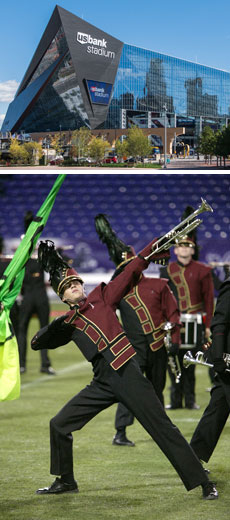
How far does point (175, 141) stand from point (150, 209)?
3009 mm

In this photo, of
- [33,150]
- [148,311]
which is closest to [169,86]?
[33,150]

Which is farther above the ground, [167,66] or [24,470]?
[167,66]

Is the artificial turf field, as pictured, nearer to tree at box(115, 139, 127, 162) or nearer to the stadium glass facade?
tree at box(115, 139, 127, 162)

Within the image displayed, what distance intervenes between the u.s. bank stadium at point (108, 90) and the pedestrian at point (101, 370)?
11827mm

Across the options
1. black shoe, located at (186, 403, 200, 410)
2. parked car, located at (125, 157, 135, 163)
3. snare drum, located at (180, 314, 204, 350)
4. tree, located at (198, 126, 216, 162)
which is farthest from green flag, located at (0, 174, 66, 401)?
tree, located at (198, 126, 216, 162)

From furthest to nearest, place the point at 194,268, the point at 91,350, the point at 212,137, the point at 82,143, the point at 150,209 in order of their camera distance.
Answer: the point at 212,137 < the point at 82,143 < the point at 150,209 < the point at 194,268 < the point at 91,350

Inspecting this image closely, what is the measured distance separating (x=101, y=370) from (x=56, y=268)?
0.56 metres

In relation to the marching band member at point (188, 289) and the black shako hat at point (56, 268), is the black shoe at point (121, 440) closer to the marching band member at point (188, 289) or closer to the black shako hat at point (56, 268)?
the marching band member at point (188, 289)

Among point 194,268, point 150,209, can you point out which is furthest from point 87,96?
point 194,268

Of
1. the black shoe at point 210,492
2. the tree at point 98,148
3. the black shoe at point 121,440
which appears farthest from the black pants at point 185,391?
the tree at point 98,148

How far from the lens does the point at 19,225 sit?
13750mm

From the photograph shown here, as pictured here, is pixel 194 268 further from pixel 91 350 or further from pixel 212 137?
pixel 212 137

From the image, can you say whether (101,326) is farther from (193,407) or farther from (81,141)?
(81,141)

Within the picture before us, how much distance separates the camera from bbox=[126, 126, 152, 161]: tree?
51.0 feet
